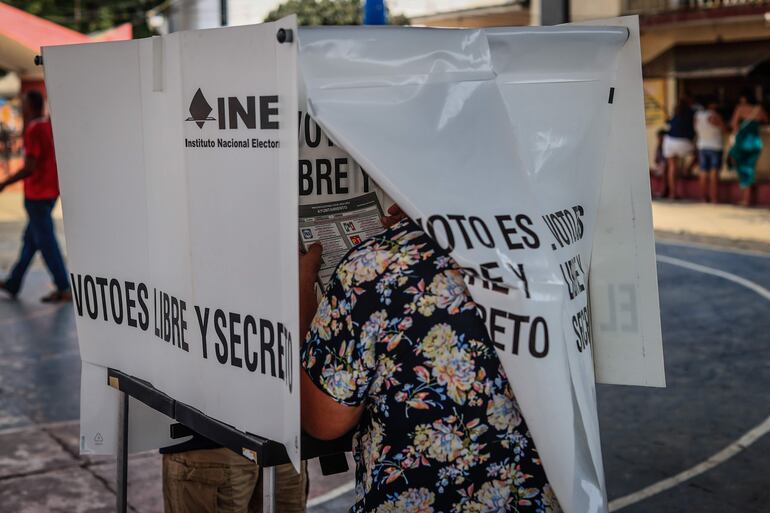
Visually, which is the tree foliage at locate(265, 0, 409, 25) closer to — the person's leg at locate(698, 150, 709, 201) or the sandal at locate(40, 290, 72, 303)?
the person's leg at locate(698, 150, 709, 201)

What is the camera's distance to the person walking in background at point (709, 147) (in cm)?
1770

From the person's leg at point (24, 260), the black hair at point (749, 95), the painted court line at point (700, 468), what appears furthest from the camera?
the black hair at point (749, 95)

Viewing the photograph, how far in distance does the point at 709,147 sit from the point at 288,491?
15366mm

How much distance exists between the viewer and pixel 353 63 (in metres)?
2.41

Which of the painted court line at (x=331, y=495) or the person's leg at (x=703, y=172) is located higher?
the person's leg at (x=703, y=172)

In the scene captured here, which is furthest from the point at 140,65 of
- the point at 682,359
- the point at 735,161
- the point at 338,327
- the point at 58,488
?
the point at 735,161

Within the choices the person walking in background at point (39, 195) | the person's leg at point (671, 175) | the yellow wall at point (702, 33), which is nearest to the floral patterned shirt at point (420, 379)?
the person walking in background at point (39, 195)

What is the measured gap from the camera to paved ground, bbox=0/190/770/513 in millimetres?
5188

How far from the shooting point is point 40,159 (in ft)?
32.9

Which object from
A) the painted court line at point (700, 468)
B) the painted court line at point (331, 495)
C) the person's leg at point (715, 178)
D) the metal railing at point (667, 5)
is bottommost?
the painted court line at point (700, 468)

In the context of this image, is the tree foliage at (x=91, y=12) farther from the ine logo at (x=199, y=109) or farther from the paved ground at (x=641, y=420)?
the ine logo at (x=199, y=109)

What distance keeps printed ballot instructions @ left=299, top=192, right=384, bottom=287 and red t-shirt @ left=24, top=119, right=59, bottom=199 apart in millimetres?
6958

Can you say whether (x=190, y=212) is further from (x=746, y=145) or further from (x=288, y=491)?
(x=746, y=145)

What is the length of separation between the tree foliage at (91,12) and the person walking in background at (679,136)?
24270mm
